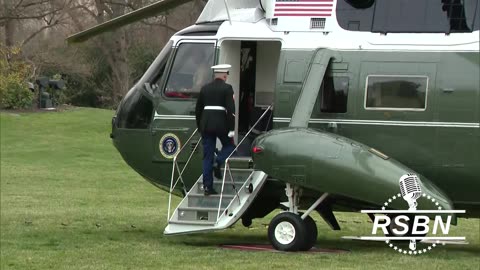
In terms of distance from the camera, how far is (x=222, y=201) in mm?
12828

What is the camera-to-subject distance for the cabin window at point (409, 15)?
11.9 m

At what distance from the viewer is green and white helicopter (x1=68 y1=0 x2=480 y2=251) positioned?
459 inches

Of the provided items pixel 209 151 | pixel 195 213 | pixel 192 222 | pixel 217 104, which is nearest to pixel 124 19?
pixel 217 104

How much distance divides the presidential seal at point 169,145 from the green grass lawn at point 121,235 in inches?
49.1

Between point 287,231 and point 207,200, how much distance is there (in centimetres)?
131

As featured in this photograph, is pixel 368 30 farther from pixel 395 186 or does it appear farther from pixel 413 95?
pixel 395 186

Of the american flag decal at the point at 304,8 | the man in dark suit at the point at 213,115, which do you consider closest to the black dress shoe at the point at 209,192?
the man in dark suit at the point at 213,115

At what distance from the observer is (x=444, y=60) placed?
39.0 ft

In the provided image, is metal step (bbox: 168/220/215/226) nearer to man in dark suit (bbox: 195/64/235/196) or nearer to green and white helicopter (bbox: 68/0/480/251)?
green and white helicopter (bbox: 68/0/480/251)

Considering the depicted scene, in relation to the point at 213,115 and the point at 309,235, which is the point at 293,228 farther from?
the point at 213,115

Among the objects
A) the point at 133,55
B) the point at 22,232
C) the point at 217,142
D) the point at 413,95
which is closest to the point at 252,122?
the point at 217,142

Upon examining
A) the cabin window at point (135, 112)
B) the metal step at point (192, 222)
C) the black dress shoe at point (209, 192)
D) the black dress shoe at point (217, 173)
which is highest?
the cabin window at point (135, 112)

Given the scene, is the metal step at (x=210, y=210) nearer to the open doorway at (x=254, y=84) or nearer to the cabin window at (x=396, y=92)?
the open doorway at (x=254, y=84)

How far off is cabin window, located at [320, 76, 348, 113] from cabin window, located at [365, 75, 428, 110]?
0.30 meters
